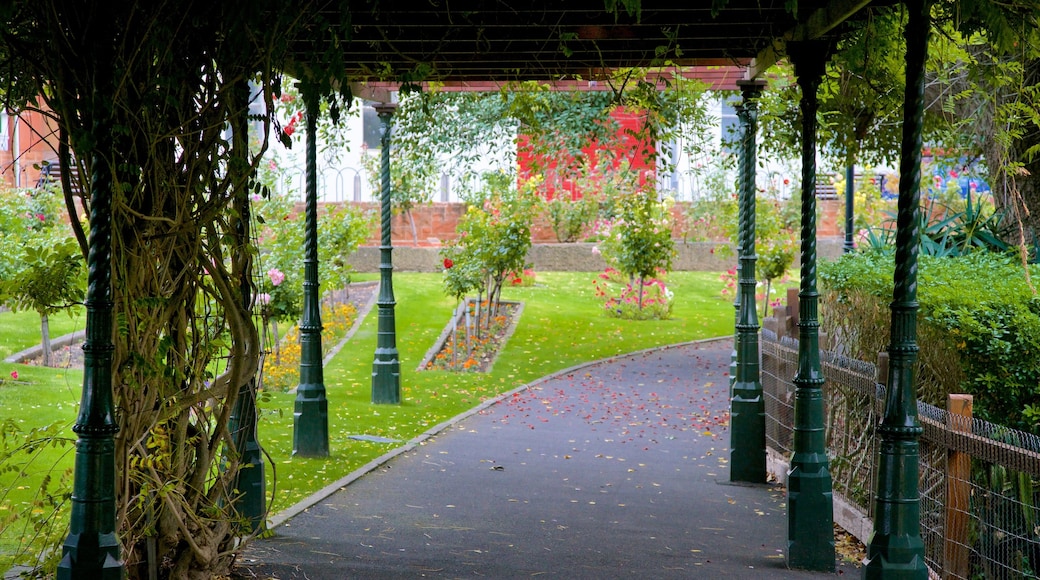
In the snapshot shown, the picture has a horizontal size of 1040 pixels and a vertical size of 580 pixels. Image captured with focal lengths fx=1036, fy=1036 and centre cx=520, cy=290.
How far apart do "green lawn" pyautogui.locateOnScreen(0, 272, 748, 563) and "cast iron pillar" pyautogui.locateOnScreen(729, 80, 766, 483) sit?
132 inches

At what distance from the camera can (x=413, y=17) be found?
6.41 metres

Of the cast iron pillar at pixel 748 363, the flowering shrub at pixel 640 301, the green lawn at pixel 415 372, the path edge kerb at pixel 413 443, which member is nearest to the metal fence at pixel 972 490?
the cast iron pillar at pixel 748 363

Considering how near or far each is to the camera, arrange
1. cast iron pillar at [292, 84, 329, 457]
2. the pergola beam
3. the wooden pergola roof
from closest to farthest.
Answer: the pergola beam
the wooden pergola roof
cast iron pillar at [292, 84, 329, 457]

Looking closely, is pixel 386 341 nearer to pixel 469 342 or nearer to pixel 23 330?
pixel 469 342

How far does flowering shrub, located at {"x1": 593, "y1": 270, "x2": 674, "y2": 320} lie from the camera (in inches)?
824

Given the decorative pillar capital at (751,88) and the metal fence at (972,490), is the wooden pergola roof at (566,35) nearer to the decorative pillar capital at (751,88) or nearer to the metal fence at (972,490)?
the decorative pillar capital at (751,88)

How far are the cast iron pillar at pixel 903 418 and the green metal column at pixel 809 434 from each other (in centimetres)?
173

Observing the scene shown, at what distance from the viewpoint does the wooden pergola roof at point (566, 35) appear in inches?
236

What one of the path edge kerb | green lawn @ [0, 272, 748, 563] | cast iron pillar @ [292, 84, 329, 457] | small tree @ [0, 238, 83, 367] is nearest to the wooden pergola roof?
small tree @ [0, 238, 83, 367]

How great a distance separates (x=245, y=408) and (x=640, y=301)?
50.7ft

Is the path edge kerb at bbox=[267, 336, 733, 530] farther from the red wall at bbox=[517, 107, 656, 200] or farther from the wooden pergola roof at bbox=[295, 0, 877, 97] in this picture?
the wooden pergola roof at bbox=[295, 0, 877, 97]

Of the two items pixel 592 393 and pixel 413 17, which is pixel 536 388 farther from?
pixel 413 17

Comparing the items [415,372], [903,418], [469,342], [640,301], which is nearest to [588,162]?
[640,301]

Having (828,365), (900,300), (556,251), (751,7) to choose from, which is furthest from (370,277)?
(900,300)
